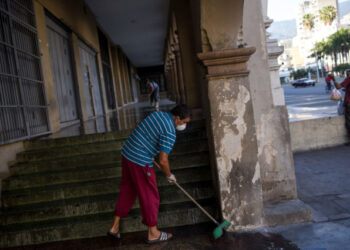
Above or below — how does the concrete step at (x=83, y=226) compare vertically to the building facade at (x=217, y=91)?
below

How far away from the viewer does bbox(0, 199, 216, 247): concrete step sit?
3965mm

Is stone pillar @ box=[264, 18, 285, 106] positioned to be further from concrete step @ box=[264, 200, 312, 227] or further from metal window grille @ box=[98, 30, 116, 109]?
metal window grille @ box=[98, 30, 116, 109]

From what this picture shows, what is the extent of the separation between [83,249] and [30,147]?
8.08 feet

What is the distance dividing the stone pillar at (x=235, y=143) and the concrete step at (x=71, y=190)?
0.79 meters

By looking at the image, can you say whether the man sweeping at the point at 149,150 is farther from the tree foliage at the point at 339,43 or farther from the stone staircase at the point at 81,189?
the tree foliage at the point at 339,43

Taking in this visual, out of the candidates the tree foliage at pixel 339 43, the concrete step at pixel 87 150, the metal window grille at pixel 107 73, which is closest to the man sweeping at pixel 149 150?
the concrete step at pixel 87 150

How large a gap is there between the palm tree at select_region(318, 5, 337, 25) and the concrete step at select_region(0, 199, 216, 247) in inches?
2859

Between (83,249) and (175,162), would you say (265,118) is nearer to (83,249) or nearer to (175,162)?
(175,162)

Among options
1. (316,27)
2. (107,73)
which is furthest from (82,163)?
(316,27)

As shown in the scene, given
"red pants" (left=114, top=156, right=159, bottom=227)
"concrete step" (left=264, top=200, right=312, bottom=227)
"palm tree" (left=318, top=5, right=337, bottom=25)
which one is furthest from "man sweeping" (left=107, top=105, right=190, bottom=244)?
"palm tree" (left=318, top=5, right=337, bottom=25)

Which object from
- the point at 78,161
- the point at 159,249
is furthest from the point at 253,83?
the point at 78,161

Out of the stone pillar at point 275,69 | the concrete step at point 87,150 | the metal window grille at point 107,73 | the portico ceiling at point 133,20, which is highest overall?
the portico ceiling at point 133,20

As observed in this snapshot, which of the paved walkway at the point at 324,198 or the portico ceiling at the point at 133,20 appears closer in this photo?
the paved walkway at the point at 324,198

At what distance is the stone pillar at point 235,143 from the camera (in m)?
3.87
